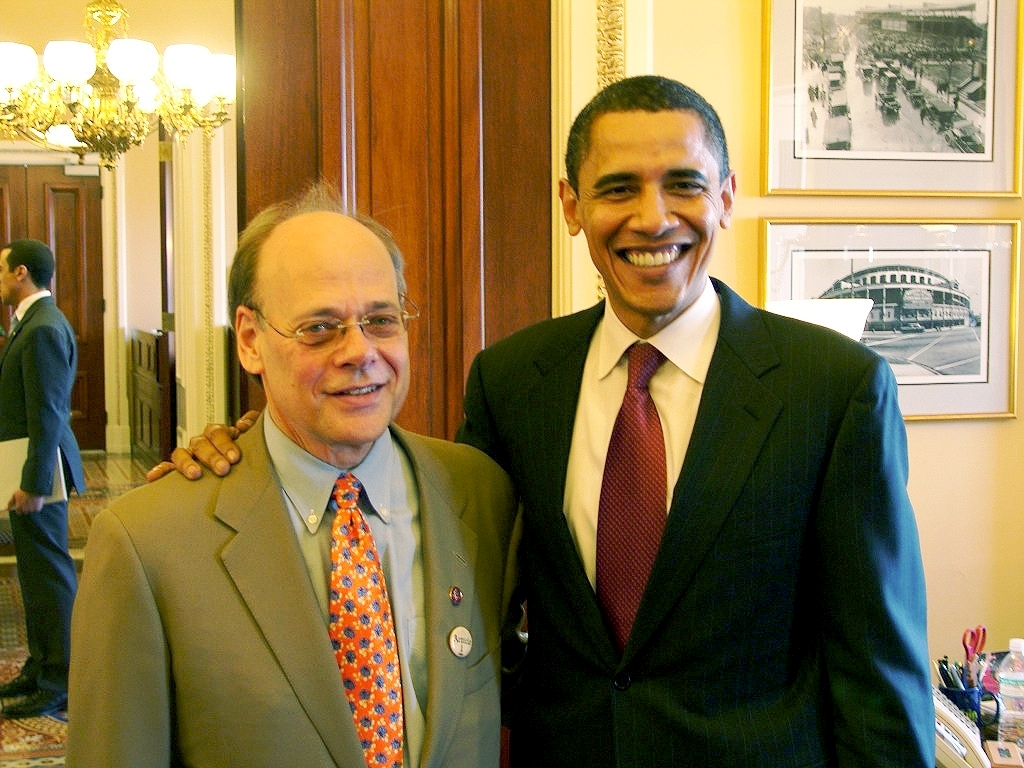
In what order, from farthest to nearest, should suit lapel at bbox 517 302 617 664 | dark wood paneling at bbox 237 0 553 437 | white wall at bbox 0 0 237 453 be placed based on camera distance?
1. white wall at bbox 0 0 237 453
2. dark wood paneling at bbox 237 0 553 437
3. suit lapel at bbox 517 302 617 664

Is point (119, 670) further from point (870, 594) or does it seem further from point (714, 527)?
point (870, 594)

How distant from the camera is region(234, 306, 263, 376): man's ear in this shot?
1377mm

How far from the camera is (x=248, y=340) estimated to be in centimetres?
139

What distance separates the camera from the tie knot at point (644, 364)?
1485 mm

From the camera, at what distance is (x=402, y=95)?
2.41 meters

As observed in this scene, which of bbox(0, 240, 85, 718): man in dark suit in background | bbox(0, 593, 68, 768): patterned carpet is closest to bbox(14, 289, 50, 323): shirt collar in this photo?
bbox(0, 240, 85, 718): man in dark suit in background

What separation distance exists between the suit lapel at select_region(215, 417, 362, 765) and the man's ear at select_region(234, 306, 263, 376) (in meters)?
0.15

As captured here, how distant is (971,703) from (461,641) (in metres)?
1.37

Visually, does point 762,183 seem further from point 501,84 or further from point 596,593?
point 596,593

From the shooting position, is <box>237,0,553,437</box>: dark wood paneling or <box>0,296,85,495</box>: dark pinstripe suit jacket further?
<box>0,296,85,495</box>: dark pinstripe suit jacket

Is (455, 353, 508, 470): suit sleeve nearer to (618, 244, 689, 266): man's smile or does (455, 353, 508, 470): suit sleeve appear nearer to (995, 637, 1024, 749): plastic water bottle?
(618, 244, 689, 266): man's smile

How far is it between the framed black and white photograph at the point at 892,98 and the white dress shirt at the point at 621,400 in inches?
44.3

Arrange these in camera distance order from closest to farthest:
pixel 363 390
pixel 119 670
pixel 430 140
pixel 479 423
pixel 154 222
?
pixel 119 670 → pixel 363 390 → pixel 479 423 → pixel 430 140 → pixel 154 222

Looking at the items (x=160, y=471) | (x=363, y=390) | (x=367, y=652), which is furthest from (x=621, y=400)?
(x=160, y=471)
